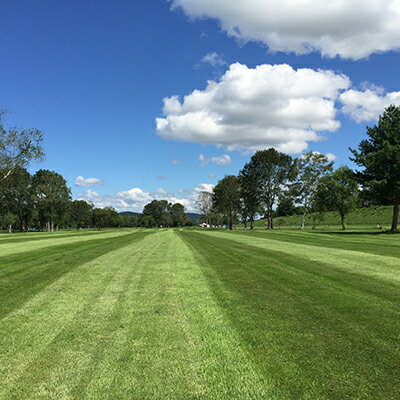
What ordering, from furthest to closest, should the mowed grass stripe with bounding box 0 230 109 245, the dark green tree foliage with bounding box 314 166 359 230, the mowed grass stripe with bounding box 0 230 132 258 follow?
the dark green tree foliage with bounding box 314 166 359 230
the mowed grass stripe with bounding box 0 230 109 245
the mowed grass stripe with bounding box 0 230 132 258

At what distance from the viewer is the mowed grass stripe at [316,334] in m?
4.24

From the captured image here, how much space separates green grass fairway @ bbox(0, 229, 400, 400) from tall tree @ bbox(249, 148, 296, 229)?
238 feet

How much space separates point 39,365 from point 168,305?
11.2 ft

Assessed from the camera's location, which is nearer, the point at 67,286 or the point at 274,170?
the point at 67,286

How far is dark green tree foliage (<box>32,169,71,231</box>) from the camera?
99312 mm

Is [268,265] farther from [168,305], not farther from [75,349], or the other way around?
[75,349]

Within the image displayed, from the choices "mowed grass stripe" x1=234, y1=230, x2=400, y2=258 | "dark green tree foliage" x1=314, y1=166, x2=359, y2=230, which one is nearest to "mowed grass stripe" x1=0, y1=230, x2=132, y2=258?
"mowed grass stripe" x1=234, y1=230, x2=400, y2=258

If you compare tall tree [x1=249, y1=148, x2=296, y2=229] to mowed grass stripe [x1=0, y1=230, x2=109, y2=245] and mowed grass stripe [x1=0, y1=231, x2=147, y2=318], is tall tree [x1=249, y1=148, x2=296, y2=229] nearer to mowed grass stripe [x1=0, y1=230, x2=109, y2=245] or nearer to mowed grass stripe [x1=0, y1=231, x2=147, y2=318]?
mowed grass stripe [x1=0, y1=230, x2=109, y2=245]

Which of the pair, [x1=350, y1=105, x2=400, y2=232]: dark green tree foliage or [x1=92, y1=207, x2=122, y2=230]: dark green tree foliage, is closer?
[x1=350, y1=105, x2=400, y2=232]: dark green tree foliage

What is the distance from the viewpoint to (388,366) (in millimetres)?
4703

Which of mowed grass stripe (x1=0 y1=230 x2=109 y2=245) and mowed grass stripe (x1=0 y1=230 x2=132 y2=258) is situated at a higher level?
mowed grass stripe (x1=0 y1=230 x2=132 y2=258)

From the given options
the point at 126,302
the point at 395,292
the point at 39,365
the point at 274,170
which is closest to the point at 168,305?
the point at 126,302

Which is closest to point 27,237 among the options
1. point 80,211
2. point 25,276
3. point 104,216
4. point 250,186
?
point 25,276

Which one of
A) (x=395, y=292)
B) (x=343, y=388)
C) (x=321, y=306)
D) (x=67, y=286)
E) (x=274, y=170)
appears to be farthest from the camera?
(x=274, y=170)
